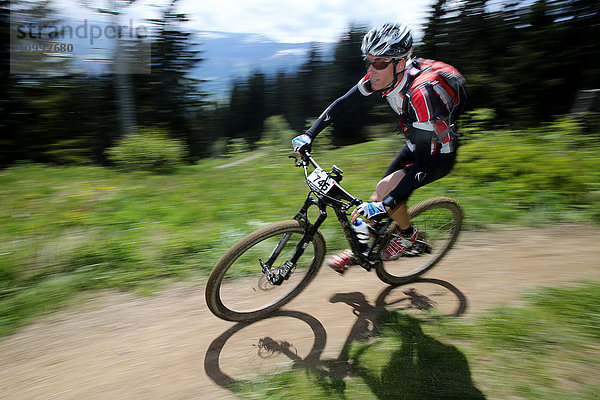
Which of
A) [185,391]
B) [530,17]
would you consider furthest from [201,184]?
[530,17]

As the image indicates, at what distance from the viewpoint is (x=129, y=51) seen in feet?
48.2

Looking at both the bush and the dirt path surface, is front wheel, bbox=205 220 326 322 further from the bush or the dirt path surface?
the bush

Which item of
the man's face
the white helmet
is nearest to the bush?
the man's face

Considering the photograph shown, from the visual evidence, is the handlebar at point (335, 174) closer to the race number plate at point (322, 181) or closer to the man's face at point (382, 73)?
the race number plate at point (322, 181)

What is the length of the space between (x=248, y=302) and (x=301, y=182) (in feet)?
13.6

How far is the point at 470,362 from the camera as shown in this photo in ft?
9.55

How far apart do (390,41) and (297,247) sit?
192cm

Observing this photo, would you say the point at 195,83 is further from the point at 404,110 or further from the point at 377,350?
the point at 377,350

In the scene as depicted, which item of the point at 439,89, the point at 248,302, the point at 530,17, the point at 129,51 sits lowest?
the point at 248,302

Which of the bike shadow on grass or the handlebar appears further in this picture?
the handlebar

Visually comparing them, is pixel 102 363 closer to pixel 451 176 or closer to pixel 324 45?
pixel 451 176

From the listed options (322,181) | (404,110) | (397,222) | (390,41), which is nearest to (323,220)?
(322,181)

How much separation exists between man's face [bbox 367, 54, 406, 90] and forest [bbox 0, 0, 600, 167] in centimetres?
813

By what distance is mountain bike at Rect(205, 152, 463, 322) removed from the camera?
3.25 m
